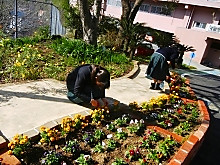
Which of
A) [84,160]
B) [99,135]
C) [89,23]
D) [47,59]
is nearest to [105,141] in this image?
[99,135]

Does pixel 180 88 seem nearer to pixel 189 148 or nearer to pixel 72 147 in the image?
pixel 189 148

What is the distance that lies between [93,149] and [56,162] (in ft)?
1.98

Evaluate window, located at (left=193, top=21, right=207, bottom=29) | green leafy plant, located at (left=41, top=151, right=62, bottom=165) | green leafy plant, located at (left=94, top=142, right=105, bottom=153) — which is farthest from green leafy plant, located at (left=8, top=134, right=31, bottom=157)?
window, located at (left=193, top=21, right=207, bottom=29)

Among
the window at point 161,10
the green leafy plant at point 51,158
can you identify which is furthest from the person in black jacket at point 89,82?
the window at point 161,10

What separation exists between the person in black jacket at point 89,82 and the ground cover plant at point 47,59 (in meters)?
1.79

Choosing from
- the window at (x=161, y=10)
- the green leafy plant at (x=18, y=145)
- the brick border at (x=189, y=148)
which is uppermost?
the window at (x=161, y=10)

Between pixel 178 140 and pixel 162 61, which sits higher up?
pixel 162 61

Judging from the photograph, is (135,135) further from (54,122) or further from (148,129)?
(54,122)

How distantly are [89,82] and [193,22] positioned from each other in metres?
20.6

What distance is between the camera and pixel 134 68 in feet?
24.6

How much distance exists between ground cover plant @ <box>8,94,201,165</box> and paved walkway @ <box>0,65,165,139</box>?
0.41m

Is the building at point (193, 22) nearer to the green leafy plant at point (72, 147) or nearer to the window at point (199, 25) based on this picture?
the window at point (199, 25)

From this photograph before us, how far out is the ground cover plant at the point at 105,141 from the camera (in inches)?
112

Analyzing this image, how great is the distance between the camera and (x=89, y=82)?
380cm
